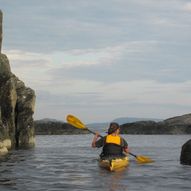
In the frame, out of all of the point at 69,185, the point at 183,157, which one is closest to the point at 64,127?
the point at 183,157

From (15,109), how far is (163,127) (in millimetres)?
68599

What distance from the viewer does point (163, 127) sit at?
119500 millimetres

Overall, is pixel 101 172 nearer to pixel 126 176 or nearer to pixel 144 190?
pixel 126 176

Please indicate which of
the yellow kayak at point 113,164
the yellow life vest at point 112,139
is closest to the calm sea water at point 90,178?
the yellow kayak at point 113,164

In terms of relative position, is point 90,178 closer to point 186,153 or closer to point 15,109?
point 186,153

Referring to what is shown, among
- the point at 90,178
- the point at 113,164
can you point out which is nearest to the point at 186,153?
the point at 113,164

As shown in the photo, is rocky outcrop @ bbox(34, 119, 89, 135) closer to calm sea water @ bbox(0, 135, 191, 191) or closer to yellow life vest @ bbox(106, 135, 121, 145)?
calm sea water @ bbox(0, 135, 191, 191)

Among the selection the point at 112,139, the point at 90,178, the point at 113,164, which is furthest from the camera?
the point at 112,139

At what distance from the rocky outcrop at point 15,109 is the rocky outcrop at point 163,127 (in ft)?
210

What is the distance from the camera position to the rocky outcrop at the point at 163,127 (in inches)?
4555

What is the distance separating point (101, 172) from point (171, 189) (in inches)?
256

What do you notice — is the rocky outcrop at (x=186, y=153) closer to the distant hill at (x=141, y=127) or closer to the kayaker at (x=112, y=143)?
the kayaker at (x=112, y=143)

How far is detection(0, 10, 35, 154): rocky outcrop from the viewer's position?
2079 inches

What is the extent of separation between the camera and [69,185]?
2138cm
